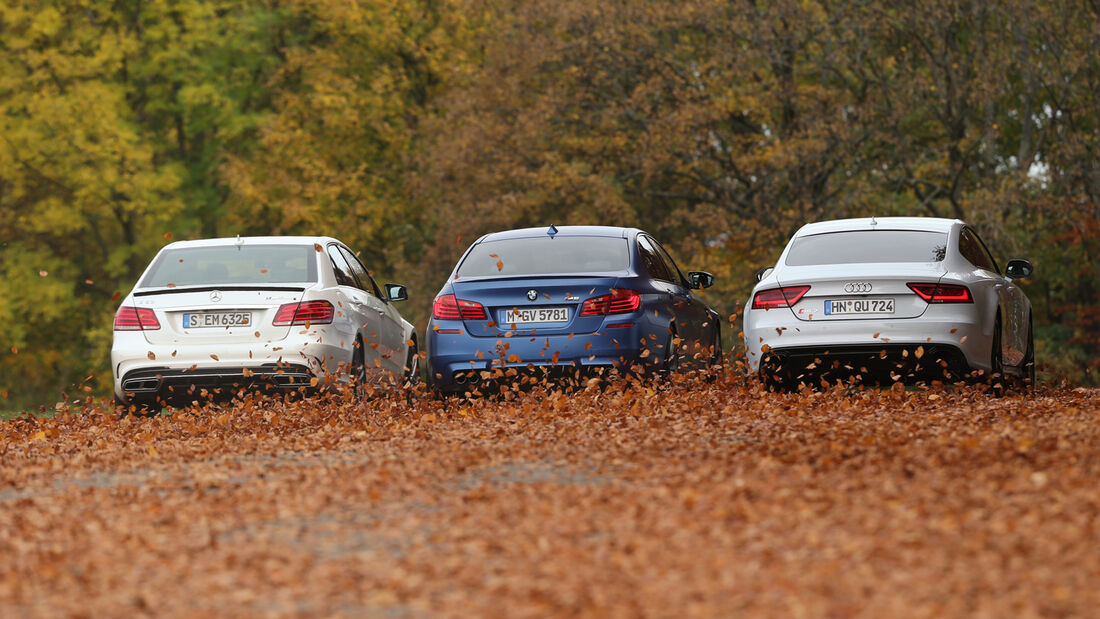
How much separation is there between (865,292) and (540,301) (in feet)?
8.22

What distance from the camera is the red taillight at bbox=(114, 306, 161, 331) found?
12.5 m

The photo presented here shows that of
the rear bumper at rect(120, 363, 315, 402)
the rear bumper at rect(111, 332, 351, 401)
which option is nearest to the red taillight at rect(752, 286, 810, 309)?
the rear bumper at rect(111, 332, 351, 401)

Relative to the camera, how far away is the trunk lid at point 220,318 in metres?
12.4

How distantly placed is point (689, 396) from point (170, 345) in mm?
4177

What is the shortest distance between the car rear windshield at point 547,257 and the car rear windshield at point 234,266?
1432mm

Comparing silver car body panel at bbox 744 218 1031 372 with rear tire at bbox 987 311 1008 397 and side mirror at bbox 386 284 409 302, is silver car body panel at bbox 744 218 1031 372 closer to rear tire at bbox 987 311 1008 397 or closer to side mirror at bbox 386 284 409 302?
rear tire at bbox 987 311 1008 397

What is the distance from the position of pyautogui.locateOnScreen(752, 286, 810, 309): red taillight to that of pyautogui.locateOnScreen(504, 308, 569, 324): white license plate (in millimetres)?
1556

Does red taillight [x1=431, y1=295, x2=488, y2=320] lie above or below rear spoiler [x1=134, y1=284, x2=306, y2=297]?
below

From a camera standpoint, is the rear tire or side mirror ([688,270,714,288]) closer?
the rear tire

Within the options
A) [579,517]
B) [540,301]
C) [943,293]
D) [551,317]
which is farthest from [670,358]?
[579,517]

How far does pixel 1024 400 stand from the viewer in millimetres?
12008

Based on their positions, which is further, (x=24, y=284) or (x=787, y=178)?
(x=24, y=284)

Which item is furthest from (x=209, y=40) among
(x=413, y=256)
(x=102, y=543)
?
(x=102, y=543)

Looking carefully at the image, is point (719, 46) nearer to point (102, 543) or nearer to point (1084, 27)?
point (1084, 27)
